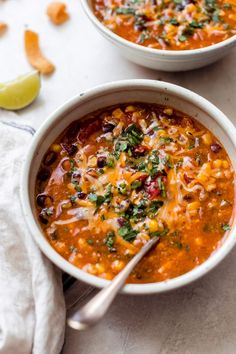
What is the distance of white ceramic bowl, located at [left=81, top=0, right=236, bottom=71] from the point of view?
148 inches

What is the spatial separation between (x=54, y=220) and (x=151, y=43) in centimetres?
148

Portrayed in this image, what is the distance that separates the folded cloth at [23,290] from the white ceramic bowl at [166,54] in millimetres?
1087

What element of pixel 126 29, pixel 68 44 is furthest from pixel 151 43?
pixel 68 44

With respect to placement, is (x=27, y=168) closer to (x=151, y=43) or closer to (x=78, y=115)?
(x=78, y=115)

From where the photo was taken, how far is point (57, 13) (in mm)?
4402

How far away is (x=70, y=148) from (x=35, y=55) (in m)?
1.07

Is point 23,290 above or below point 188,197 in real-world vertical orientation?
below

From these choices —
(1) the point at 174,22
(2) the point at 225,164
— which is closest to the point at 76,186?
(2) the point at 225,164

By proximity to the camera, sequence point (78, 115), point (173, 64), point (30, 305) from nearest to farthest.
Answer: point (30, 305) → point (78, 115) → point (173, 64)

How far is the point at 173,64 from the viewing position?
12.7 ft

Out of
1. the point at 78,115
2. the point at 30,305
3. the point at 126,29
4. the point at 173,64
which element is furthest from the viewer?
the point at 126,29

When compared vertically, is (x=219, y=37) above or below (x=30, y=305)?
above

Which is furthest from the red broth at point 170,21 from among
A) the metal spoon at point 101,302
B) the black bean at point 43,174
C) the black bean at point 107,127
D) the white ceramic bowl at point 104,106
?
the metal spoon at point 101,302

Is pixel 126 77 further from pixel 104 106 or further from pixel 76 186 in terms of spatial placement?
pixel 76 186
